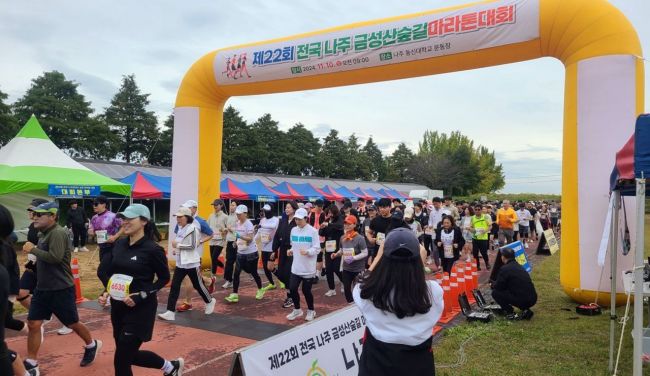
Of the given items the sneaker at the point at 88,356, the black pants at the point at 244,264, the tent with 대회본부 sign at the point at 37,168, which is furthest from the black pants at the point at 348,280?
the tent with 대회본부 sign at the point at 37,168

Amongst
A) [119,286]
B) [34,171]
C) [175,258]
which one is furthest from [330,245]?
[34,171]

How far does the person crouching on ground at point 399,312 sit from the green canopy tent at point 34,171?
14928 mm

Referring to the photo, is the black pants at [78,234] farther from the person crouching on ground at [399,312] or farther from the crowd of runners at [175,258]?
the person crouching on ground at [399,312]

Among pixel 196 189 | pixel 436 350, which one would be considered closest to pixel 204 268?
pixel 196 189

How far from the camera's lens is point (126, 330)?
3.69m

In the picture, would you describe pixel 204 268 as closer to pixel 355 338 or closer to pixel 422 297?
pixel 355 338

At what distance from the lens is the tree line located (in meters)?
40.6

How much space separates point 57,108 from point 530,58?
43.8 metres

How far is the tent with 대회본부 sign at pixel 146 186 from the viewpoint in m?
Answer: 18.2

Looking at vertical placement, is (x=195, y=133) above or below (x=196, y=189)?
above

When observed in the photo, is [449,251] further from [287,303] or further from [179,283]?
[179,283]

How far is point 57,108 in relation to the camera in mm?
40625

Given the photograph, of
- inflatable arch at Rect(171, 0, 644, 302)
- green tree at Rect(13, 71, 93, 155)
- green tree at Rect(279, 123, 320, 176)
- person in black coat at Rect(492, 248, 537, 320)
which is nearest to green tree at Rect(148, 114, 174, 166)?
green tree at Rect(13, 71, 93, 155)

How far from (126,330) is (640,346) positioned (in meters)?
4.45
